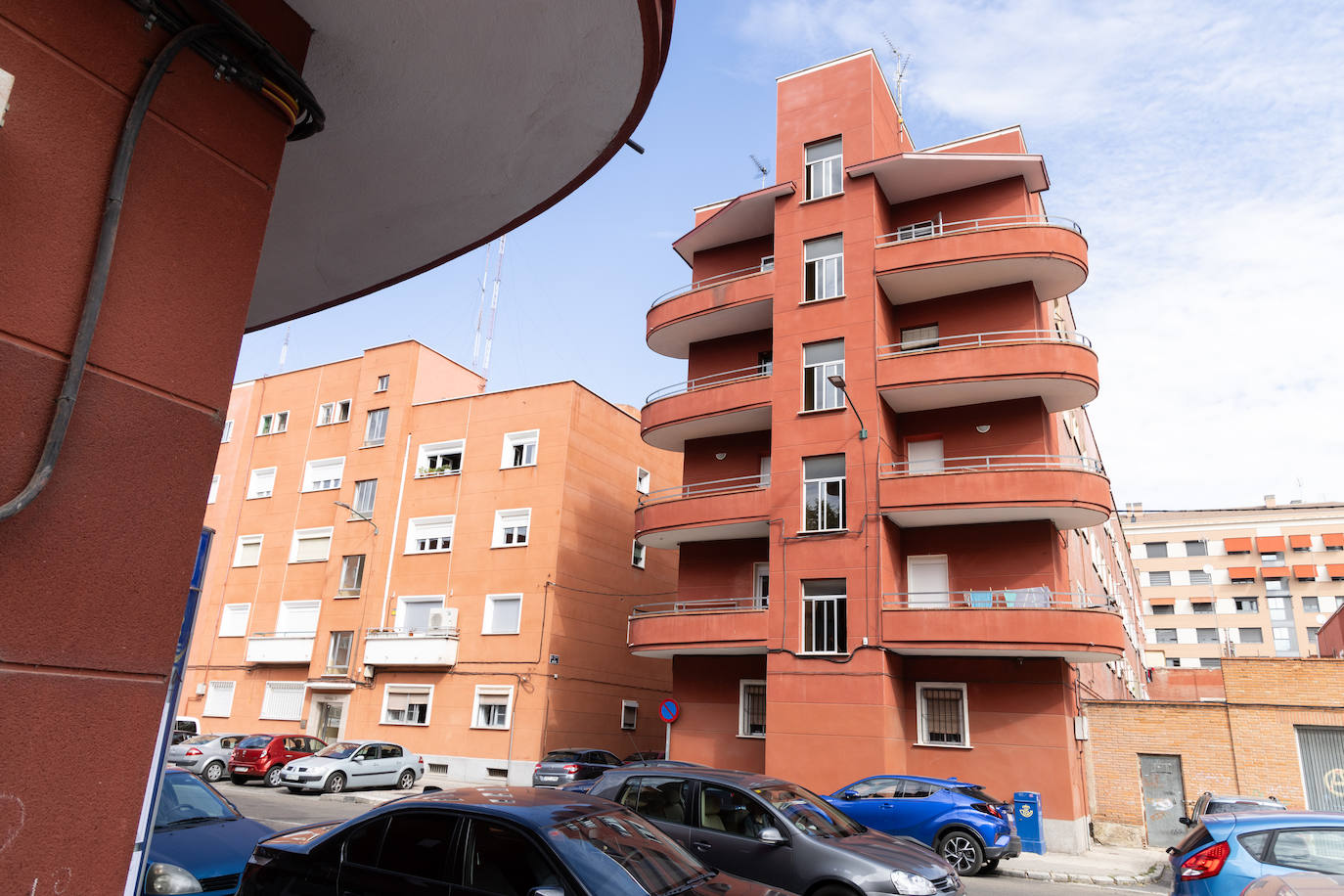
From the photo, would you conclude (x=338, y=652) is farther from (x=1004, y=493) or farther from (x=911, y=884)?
(x=911, y=884)

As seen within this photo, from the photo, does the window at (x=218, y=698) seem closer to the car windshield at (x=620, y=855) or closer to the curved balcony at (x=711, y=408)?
the curved balcony at (x=711, y=408)

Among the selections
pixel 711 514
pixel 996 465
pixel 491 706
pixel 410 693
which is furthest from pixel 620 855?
pixel 410 693

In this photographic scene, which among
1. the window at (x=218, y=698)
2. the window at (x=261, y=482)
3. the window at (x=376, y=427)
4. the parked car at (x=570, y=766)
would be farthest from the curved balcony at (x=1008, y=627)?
the window at (x=261, y=482)

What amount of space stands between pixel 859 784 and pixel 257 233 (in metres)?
15.4

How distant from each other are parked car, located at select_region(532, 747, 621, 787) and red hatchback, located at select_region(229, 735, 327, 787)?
23.9 ft

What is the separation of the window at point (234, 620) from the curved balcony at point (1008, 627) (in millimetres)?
27697

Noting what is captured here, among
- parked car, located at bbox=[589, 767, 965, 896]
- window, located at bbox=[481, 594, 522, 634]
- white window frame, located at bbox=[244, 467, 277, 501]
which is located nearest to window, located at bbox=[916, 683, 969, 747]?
parked car, located at bbox=[589, 767, 965, 896]

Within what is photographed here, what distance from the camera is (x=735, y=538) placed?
25.6m

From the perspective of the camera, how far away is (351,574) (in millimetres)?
34250

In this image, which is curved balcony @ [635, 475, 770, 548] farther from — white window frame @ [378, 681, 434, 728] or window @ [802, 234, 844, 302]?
white window frame @ [378, 681, 434, 728]

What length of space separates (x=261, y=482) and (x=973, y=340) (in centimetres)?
3055

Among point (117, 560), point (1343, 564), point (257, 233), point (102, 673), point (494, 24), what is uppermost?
point (1343, 564)

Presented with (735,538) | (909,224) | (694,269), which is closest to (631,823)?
(735,538)

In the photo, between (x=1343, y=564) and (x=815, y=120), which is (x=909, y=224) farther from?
(x=1343, y=564)
